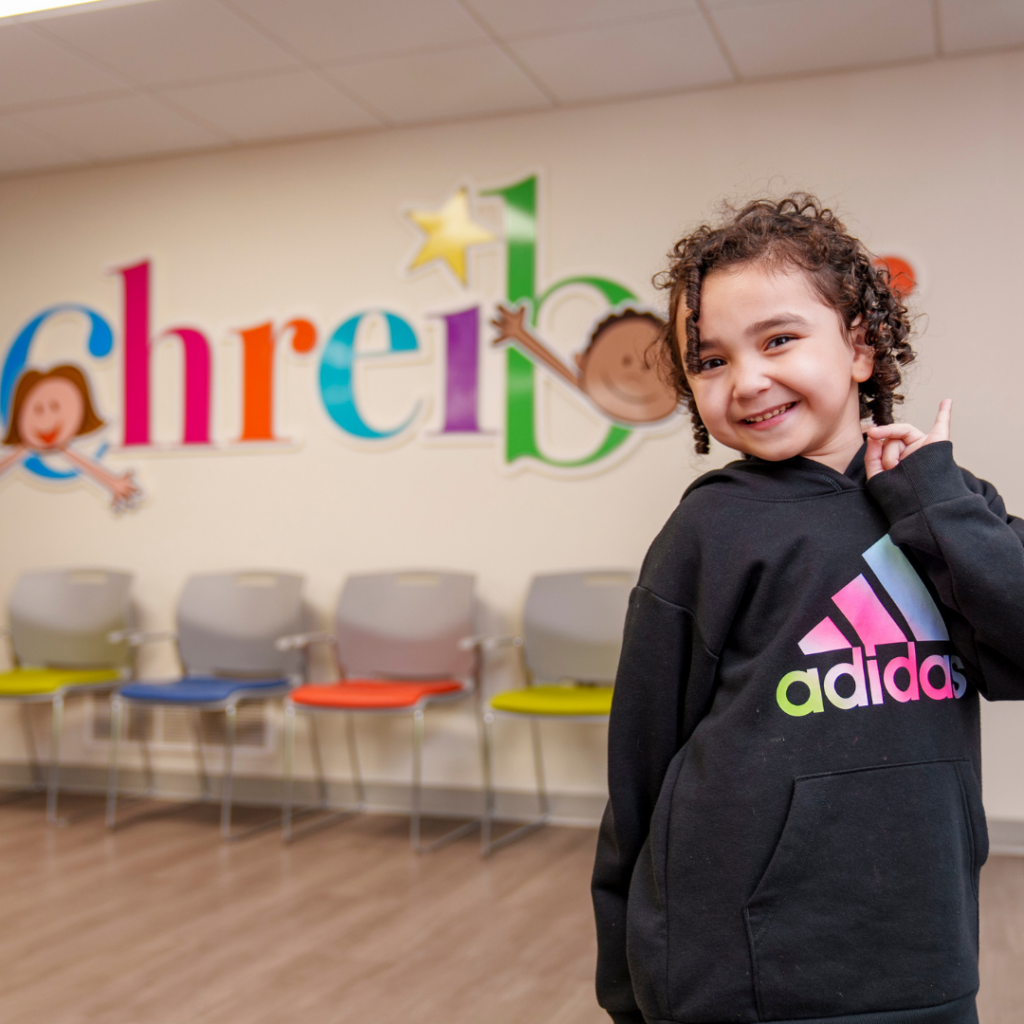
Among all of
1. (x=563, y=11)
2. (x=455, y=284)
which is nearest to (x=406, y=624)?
(x=455, y=284)

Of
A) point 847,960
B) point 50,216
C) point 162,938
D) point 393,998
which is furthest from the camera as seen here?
point 50,216

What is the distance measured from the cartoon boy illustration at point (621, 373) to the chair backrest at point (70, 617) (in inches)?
83.1

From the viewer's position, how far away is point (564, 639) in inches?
156

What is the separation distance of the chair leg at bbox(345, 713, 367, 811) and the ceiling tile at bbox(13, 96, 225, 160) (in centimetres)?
251

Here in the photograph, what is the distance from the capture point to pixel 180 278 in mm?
4707

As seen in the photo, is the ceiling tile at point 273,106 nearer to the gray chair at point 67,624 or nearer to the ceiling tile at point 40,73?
the ceiling tile at point 40,73

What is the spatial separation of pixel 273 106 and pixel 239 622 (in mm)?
2046

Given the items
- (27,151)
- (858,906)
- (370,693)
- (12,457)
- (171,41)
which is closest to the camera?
(858,906)

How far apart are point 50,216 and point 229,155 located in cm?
96

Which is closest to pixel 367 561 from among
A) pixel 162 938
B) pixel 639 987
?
pixel 162 938

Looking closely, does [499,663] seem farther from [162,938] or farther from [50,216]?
[50,216]

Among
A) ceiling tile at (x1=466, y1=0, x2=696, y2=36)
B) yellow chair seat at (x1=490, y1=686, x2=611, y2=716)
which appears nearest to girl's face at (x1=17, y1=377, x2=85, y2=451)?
yellow chair seat at (x1=490, y1=686, x2=611, y2=716)

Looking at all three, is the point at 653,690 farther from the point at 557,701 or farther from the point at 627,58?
the point at 627,58

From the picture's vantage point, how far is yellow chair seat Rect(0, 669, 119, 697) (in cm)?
416
